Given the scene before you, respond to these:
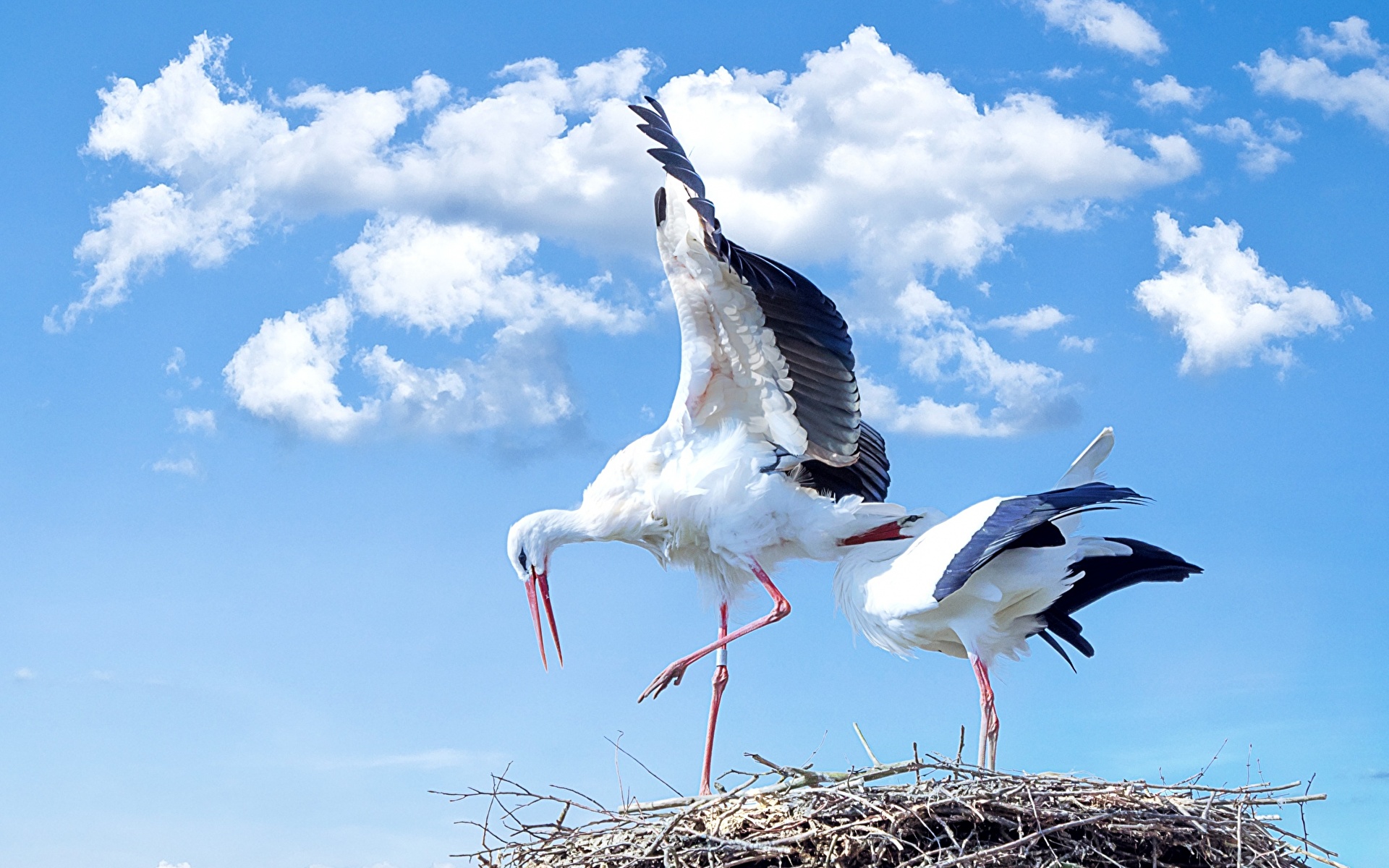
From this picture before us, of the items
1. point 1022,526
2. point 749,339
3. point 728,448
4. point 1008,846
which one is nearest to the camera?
point 1008,846

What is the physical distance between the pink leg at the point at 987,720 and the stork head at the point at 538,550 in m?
1.98

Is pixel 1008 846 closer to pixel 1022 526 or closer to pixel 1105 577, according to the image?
pixel 1022 526

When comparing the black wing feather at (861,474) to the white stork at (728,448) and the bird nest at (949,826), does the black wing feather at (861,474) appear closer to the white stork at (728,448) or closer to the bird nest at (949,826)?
the white stork at (728,448)

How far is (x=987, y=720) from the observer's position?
5449 mm

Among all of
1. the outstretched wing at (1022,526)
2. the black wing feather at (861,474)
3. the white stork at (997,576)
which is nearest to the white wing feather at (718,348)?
the black wing feather at (861,474)

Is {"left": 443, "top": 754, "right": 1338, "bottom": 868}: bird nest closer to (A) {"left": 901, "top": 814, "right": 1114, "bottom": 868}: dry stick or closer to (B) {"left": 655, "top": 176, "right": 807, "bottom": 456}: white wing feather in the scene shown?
(A) {"left": 901, "top": 814, "right": 1114, "bottom": 868}: dry stick

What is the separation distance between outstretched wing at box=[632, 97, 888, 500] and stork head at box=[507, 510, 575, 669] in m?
0.76

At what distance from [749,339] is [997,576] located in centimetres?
141

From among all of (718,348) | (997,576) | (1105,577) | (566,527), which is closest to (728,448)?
(718,348)

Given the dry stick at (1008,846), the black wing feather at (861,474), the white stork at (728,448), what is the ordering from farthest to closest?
the black wing feather at (861,474)
the white stork at (728,448)
the dry stick at (1008,846)

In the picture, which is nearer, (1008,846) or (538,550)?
(1008,846)

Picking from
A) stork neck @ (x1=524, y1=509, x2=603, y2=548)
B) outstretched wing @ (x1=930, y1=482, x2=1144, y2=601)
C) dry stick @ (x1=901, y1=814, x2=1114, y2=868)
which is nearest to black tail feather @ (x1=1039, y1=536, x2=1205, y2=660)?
outstretched wing @ (x1=930, y1=482, x2=1144, y2=601)

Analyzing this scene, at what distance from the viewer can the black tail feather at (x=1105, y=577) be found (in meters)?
5.68

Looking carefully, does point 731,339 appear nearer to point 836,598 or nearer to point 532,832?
point 836,598
